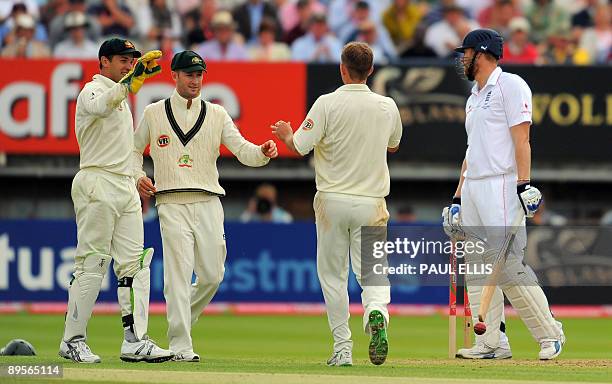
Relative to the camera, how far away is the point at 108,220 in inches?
410

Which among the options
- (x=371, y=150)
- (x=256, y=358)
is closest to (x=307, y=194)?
(x=256, y=358)

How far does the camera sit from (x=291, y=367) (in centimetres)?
1036

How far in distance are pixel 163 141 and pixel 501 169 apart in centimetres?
243

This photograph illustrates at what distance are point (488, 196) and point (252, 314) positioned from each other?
7685 millimetres

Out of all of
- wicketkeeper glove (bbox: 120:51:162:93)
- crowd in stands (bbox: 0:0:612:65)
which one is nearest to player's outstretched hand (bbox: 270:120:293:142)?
wicketkeeper glove (bbox: 120:51:162:93)

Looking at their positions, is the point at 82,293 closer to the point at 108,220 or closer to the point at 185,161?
the point at 108,220

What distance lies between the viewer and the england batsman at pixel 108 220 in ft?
34.1

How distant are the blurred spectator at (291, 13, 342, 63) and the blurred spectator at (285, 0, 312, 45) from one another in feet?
1.37

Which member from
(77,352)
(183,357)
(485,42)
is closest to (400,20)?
(485,42)

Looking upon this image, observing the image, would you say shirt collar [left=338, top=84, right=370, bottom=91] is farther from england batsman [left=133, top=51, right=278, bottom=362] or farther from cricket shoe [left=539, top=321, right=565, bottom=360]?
cricket shoe [left=539, top=321, right=565, bottom=360]

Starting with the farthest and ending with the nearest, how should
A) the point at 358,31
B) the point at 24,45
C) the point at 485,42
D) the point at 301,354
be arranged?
the point at 358,31, the point at 24,45, the point at 301,354, the point at 485,42

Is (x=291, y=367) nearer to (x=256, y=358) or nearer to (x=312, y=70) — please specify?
(x=256, y=358)

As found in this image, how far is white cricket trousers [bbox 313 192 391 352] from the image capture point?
10.3m

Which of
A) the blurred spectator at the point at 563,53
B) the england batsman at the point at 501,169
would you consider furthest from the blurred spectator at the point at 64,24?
the england batsman at the point at 501,169
